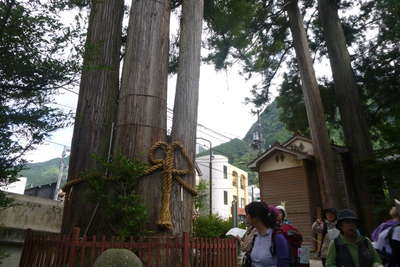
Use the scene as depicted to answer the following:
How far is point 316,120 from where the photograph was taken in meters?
8.81

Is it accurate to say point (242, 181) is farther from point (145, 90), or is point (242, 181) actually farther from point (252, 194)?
point (145, 90)

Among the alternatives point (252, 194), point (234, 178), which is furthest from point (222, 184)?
point (252, 194)

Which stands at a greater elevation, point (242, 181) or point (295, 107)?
point (242, 181)

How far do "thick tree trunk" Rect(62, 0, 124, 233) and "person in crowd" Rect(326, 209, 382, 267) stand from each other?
2608 millimetres

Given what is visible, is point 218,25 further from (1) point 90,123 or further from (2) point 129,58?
(1) point 90,123

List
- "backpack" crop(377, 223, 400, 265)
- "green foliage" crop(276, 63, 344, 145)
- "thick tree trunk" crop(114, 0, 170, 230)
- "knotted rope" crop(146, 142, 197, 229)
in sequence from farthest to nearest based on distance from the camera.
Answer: "green foliage" crop(276, 63, 344, 145) < "thick tree trunk" crop(114, 0, 170, 230) < "knotted rope" crop(146, 142, 197, 229) < "backpack" crop(377, 223, 400, 265)

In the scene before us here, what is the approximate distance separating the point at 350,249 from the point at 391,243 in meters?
1.00

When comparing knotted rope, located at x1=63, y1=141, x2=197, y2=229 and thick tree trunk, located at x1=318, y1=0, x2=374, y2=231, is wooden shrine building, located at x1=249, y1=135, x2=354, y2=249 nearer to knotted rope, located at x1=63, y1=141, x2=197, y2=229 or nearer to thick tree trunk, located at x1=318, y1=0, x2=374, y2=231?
thick tree trunk, located at x1=318, y1=0, x2=374, y2=231

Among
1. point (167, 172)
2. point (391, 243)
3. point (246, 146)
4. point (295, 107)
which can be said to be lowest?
point (391, 243)

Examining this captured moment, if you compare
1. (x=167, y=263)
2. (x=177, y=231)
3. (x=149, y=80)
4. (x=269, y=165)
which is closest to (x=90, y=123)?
(x=149, y=80)

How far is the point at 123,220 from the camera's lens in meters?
3.00

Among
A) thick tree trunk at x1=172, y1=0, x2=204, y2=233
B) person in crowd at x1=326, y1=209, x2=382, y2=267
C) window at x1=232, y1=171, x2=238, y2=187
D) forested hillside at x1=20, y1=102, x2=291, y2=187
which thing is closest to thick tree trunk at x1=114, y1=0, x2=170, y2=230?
thick tree trunk at x1=172, y1=0, x2=204, y2=233

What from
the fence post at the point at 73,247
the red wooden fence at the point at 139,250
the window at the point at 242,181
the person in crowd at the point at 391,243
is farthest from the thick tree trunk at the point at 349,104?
the window at the point at 242,181

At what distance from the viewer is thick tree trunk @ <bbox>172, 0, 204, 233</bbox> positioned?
3600 mm
